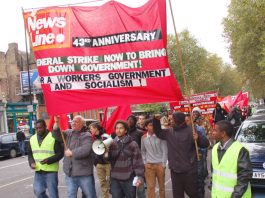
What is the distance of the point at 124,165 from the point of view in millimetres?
6125

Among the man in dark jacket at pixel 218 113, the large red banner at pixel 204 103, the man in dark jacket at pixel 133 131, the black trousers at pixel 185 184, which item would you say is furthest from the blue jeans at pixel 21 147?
the black trousers at pixel 185 184

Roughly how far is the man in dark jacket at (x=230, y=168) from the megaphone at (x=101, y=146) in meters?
1.95

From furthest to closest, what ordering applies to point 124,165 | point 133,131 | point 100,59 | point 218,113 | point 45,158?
point 218,113
point 133,131
point 45,158
point 100,59
point 124,165

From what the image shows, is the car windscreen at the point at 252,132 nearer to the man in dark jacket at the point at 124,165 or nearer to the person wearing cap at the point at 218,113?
the man in dark jacket at the point at 124,165

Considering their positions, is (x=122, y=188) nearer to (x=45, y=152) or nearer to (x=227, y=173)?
(x=45, y=152)

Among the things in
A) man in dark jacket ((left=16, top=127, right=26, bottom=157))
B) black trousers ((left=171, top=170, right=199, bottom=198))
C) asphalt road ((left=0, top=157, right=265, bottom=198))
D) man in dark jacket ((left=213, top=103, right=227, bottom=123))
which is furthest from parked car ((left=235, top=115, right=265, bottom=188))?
man in dark jacket ((left=16, top=127, right=26, bottom=157))

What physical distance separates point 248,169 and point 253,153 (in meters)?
3.61

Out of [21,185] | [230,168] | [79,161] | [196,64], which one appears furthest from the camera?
[196,64]

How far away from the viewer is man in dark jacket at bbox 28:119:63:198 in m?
6.95

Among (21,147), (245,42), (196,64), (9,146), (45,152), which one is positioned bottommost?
(21,147)

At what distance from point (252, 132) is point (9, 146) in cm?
1583

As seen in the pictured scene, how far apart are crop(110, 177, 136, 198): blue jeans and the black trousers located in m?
0.70

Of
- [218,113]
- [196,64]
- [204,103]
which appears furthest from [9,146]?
[196,64]

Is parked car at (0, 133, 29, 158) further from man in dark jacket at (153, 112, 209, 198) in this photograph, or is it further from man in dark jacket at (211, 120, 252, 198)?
man in dark jacket at (211, 120, 252, 198)
